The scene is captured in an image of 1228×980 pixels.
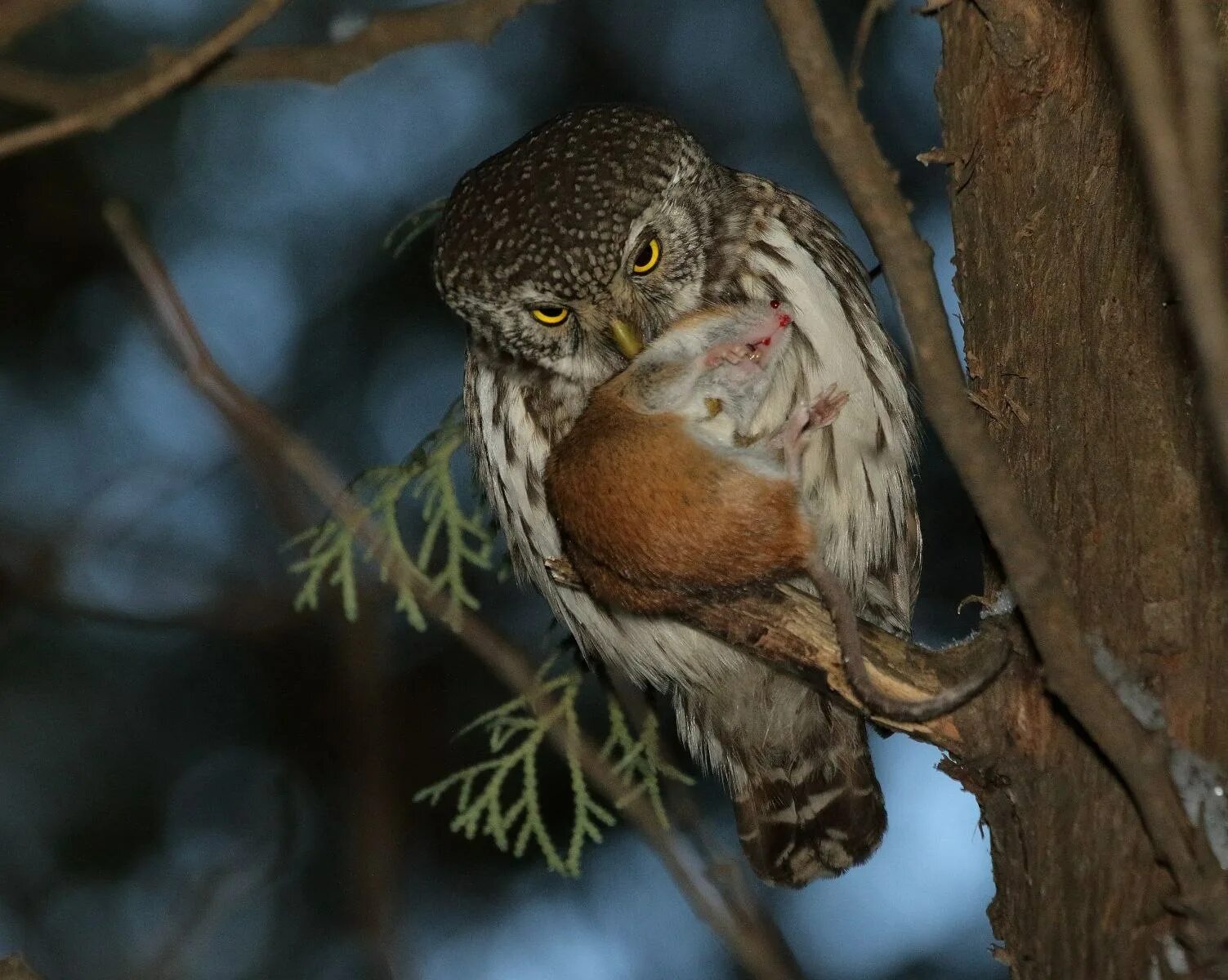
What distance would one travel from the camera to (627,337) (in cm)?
309

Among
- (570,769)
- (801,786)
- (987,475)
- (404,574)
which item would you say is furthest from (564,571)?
(987,475)

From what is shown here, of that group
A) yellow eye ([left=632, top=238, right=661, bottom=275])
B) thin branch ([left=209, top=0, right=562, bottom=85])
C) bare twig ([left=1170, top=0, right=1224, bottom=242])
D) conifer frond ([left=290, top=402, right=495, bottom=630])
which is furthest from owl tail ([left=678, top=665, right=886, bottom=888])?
bare twig ([left=1170, top=0, right=1224, bottom=242])

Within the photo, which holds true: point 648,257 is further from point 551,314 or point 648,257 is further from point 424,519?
point 424,519

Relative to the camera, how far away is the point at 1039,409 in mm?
2541

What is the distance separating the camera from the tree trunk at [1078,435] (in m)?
2.16

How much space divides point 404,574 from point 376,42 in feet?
3.88

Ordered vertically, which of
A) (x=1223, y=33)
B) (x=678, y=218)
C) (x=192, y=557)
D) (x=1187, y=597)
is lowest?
(x=192, y=557)

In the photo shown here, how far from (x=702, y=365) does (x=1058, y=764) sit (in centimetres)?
92

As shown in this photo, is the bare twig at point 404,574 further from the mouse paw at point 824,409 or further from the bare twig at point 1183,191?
the bare twig at point 1183,191

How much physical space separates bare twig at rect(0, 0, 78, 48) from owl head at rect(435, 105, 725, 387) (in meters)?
0.93

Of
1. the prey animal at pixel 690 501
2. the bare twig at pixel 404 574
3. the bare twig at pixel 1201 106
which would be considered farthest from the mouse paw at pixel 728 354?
the bare twig at pixel 1201 106

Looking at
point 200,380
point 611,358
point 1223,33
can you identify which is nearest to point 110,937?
point 200,380

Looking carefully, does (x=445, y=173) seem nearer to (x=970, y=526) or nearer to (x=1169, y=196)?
(x=970, y=526)

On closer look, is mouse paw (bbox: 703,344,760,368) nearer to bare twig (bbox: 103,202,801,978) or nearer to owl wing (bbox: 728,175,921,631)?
owl wing (bbox: 728,175,921,631)
